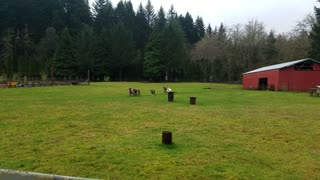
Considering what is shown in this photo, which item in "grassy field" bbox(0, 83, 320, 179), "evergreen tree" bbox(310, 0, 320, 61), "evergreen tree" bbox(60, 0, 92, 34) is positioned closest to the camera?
"grassy field" bbox(0, 83, 320, 179)

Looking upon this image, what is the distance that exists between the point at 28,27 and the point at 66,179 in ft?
274

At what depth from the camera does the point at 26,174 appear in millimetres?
4734

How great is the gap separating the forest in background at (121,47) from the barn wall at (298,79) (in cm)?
2275

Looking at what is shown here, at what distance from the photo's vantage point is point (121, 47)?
68.4 metres

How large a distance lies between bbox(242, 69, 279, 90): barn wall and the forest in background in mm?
16807

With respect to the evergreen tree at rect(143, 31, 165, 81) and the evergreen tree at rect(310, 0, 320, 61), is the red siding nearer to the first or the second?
the evergreen tree at rect(310, 0, 320, 61)

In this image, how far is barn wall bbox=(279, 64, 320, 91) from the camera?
120ft

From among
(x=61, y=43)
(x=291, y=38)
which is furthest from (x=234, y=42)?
(x=61, y=43)

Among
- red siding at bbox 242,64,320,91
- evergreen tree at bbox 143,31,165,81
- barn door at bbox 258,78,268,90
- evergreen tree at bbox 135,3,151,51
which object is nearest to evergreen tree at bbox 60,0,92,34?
evergreen tree at bbox 135,3,151,51

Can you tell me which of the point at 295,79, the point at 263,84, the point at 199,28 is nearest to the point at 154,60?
the point at 263,84

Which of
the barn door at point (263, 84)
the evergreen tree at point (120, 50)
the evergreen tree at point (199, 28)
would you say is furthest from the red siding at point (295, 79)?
the evergreen tree at point (199, 28)

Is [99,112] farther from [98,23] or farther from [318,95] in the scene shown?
[98,23]

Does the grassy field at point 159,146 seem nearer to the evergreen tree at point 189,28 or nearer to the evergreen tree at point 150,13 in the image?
Answer: the evergreen tree at point 150,13

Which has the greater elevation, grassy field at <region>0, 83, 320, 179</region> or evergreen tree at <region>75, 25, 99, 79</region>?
evergreen tree at <region>75, 25, 99, 79</region>
